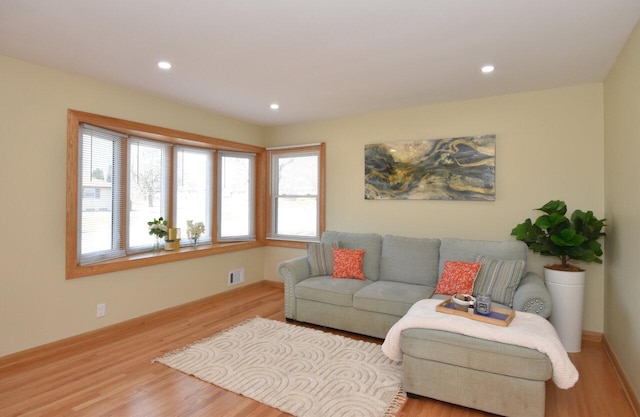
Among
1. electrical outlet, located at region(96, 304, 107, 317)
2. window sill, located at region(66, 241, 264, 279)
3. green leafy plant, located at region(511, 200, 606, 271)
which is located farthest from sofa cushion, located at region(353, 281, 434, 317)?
electrical outlet, located at region(96, 304, 107, 317)

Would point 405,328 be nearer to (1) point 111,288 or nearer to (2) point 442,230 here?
(2) point 442,230

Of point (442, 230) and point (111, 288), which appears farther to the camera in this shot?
point (442, 230)

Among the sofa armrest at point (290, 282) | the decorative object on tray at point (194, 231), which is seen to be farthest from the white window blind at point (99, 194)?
the sofa armrest at point (290, 282)

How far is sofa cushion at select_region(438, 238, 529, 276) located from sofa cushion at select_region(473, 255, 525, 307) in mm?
157

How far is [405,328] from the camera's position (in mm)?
2422

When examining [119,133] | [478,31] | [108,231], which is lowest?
[108,231]

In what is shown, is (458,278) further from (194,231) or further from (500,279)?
(194,231)

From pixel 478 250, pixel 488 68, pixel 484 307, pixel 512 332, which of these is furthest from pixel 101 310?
pixel 488 68

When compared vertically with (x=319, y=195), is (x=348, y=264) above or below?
below

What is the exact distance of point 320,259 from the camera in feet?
13.6

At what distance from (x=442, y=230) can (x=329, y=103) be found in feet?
6.68

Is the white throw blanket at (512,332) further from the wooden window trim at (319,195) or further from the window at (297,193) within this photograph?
the window at (297,193)

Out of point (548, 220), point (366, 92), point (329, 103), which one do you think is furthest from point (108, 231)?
point (548, 220)

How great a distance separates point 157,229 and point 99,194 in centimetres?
79
